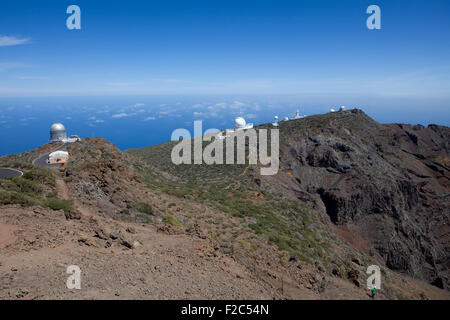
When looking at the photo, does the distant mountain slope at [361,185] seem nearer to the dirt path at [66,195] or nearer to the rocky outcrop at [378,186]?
the rocky outcrop at [378,186]

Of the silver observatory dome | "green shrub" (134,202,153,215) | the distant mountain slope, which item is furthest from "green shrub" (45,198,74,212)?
the silver observatory dome

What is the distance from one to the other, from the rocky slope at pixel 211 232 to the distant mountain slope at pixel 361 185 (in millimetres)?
150

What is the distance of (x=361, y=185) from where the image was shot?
26672mm

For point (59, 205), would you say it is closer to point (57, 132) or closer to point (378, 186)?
point (57, 132)

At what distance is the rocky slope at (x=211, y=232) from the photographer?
588 cm

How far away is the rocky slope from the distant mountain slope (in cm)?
15

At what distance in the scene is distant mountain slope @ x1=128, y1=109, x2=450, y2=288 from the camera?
2273 cm

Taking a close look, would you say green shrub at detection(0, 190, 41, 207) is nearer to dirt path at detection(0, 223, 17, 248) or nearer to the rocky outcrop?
dirt path at detection(0, 223, 17, 248)

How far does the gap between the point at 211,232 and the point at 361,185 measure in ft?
73.1

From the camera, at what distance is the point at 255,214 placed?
14984 millimetres

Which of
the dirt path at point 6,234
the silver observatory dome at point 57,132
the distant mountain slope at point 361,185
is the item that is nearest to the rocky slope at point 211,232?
the dirt path at point 6,234

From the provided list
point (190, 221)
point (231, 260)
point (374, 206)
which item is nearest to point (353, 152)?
point (374, 206)

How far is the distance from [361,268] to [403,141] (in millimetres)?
39906
